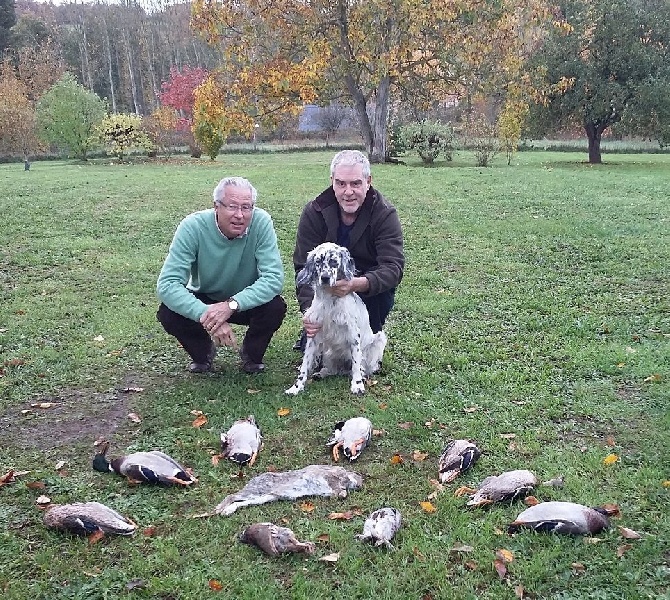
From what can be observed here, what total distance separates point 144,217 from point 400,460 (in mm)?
9776

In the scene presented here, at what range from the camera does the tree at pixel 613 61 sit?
908 inches

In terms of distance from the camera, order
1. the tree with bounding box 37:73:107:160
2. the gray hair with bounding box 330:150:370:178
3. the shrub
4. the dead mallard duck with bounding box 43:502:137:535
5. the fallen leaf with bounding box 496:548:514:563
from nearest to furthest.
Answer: the fallen leaf with bounding box 496:548:514:563
the dead mallard duck with bounding box 43:502:137:535
the gray hair with bounding box 330:150:370:178
the shrub
the tree with bounding box 37:73:107:160

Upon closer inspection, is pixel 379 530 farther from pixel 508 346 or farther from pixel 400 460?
pixel 508 346

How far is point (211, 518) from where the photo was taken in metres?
3.46

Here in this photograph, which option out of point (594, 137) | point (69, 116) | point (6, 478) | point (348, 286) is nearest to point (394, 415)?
point (348, 286)

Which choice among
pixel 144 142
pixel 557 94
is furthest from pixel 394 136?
pixel 144 142

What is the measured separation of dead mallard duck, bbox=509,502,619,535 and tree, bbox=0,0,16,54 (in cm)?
4737

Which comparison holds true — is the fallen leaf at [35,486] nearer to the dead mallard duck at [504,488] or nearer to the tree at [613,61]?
the dead mallard duck at [504,488]

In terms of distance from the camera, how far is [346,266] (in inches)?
190

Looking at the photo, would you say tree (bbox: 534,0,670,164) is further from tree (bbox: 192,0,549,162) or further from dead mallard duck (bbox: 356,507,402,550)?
dead mallard duck (bbox: 356,507,402,550)

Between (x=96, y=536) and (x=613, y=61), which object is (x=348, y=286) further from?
(x=613, y=61)

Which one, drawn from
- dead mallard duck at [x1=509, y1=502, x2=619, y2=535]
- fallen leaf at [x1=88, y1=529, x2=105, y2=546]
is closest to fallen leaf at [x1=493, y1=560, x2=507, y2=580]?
dead mallard duck at [x1=509, y1=502, x2=619, y2=535]

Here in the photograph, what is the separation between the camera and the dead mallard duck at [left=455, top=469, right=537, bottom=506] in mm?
3504

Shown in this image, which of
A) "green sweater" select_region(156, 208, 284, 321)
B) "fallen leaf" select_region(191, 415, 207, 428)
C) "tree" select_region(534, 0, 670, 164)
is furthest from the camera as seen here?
"tree" select_region(534, 0, 670, 164)
